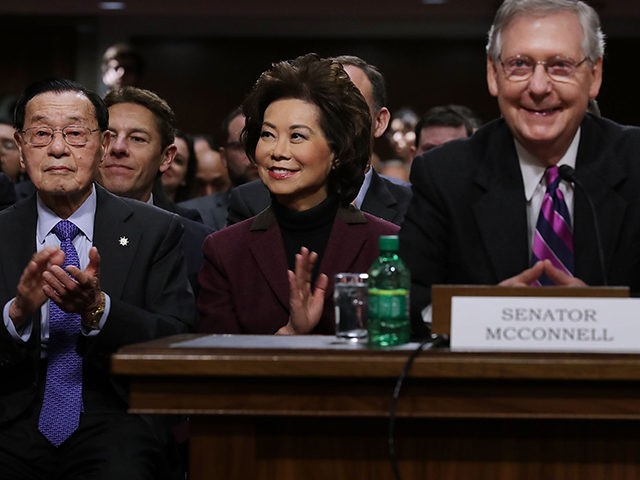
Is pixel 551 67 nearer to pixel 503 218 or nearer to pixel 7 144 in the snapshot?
pixel 503 218

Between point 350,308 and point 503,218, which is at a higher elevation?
point 503,218

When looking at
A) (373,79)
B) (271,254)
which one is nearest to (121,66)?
(373,79)

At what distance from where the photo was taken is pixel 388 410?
6.36 feet

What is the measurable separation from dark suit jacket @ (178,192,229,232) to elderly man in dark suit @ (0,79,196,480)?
92.6 inches

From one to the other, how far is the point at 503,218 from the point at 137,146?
203cm

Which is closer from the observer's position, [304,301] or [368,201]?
[304,301]

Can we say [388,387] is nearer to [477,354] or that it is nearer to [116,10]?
[477,354]

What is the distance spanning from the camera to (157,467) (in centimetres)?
278

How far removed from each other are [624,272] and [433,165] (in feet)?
1.59

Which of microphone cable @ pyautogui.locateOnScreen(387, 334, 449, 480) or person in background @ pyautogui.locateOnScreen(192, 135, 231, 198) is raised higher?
person in background @ pyautogui.locateOnScreen(192, 135, 231, 198)

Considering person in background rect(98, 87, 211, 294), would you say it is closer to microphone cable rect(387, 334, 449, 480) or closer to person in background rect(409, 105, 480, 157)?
person in background rect(409, 105, 480, 157)

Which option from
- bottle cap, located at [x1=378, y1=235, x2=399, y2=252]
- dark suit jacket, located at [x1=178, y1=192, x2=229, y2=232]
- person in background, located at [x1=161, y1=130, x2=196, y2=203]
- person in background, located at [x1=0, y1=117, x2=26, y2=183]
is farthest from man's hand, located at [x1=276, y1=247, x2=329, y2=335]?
person in background, located at [x1=0, y1=117, x2=26, y2=183]

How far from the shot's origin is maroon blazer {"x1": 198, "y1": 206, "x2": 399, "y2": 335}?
2.95 metres

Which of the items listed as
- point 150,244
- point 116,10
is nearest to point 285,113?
point 150,244
